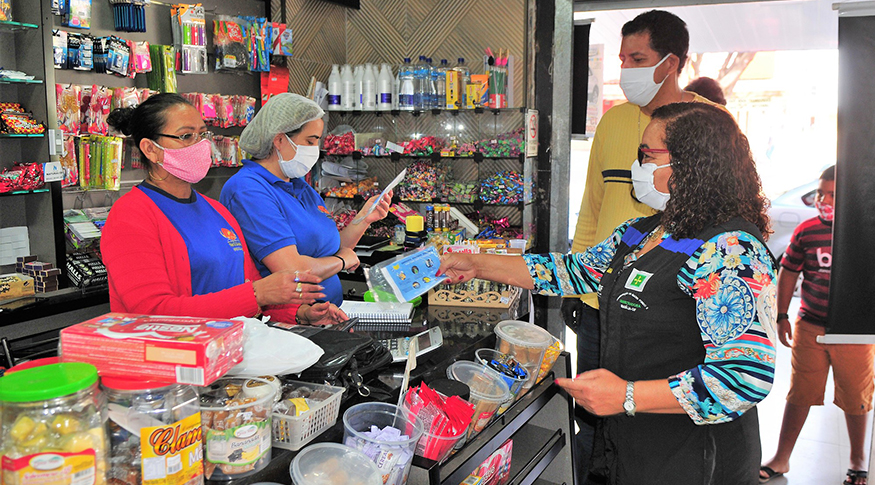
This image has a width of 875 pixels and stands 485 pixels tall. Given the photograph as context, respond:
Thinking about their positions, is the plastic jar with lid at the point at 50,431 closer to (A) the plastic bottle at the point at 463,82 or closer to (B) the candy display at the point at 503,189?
(B) the candy display at the point at 503,189

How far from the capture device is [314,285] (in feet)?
6.71

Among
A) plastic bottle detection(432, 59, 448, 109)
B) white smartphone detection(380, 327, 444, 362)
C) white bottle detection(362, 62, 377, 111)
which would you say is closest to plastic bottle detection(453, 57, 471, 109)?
plastic bottle detection(432, 59, 448, 109)

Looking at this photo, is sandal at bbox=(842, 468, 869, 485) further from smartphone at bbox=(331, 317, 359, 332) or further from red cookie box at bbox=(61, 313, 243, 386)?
red cookie box at bbox=(61, 313, 243, 386)

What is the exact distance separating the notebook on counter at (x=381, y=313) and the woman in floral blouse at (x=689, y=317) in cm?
86

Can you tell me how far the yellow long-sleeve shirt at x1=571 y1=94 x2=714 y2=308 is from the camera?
10.3 ft

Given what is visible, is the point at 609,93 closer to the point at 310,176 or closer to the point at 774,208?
the point at 774,208

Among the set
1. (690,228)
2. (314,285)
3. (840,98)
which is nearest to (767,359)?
(690,228)

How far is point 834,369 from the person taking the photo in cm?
390

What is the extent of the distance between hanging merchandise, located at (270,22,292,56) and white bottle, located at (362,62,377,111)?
0.70 metres

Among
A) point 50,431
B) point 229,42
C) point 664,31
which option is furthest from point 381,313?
point 229,42

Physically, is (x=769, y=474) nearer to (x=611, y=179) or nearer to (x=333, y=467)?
(x=611, y=179)

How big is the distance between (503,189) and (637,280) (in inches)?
121

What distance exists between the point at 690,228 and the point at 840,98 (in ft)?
5.46

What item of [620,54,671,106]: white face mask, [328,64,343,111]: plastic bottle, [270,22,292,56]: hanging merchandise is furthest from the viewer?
[328,64,343,111]: plastic bottle
